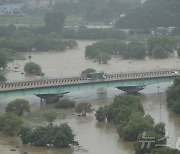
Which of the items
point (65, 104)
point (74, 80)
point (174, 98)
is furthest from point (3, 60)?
point (174, 98)

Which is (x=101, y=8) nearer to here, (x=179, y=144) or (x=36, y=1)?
(x=36, y=1)

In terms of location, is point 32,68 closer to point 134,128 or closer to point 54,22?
point 134,128

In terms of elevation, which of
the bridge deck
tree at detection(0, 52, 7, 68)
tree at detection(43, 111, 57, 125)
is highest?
tree at detection(0, 52, 7, 68)

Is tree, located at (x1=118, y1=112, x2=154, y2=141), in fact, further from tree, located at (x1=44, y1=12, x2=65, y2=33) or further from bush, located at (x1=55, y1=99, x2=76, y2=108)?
tree, located at (x1=44, y1=12, x2=65, y2=33)

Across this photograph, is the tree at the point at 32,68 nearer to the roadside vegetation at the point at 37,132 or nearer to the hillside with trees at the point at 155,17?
the roadside vegetation at the point at 37,132

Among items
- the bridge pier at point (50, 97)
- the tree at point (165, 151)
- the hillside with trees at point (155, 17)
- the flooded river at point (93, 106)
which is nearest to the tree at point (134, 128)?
the flooded river at point (93, 106)

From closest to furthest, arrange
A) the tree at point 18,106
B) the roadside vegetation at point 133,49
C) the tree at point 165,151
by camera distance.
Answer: the tree at point 165,151 < the tree at point 18,106 < the roadside vegetation at point 133,49

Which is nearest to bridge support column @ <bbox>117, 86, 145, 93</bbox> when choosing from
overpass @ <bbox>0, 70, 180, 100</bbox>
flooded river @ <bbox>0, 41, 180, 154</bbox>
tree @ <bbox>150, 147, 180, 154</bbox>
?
overpass @ <bbox>0, 70, 180, 100</bbox>

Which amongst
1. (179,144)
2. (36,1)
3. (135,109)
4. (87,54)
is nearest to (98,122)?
(135,109)
